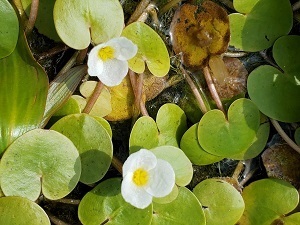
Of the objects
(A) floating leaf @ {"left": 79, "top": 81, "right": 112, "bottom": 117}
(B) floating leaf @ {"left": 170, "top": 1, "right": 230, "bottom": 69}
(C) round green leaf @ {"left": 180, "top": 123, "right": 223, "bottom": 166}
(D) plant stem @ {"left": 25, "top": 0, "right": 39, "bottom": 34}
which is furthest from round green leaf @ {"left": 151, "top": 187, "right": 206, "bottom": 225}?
(D) plant stem @ {"left": 25, "top": 0, "right": 39, "bottom": 34}

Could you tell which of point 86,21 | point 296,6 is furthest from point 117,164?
point 296,6

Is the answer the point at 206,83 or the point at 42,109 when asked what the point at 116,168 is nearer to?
the point at 42,109

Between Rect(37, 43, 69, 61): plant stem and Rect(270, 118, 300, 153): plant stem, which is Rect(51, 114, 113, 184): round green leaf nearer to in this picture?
Rect(37, 43, 69, 61): plant stem

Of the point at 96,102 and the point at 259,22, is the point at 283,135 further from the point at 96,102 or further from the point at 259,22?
the point at 96,102

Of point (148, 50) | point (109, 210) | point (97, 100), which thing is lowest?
point (109, 210)

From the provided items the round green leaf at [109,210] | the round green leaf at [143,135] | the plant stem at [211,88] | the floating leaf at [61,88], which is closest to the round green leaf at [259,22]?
the plant stem at [211,88]

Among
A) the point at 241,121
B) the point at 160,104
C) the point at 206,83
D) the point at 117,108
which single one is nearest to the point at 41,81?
the point at 117,108
